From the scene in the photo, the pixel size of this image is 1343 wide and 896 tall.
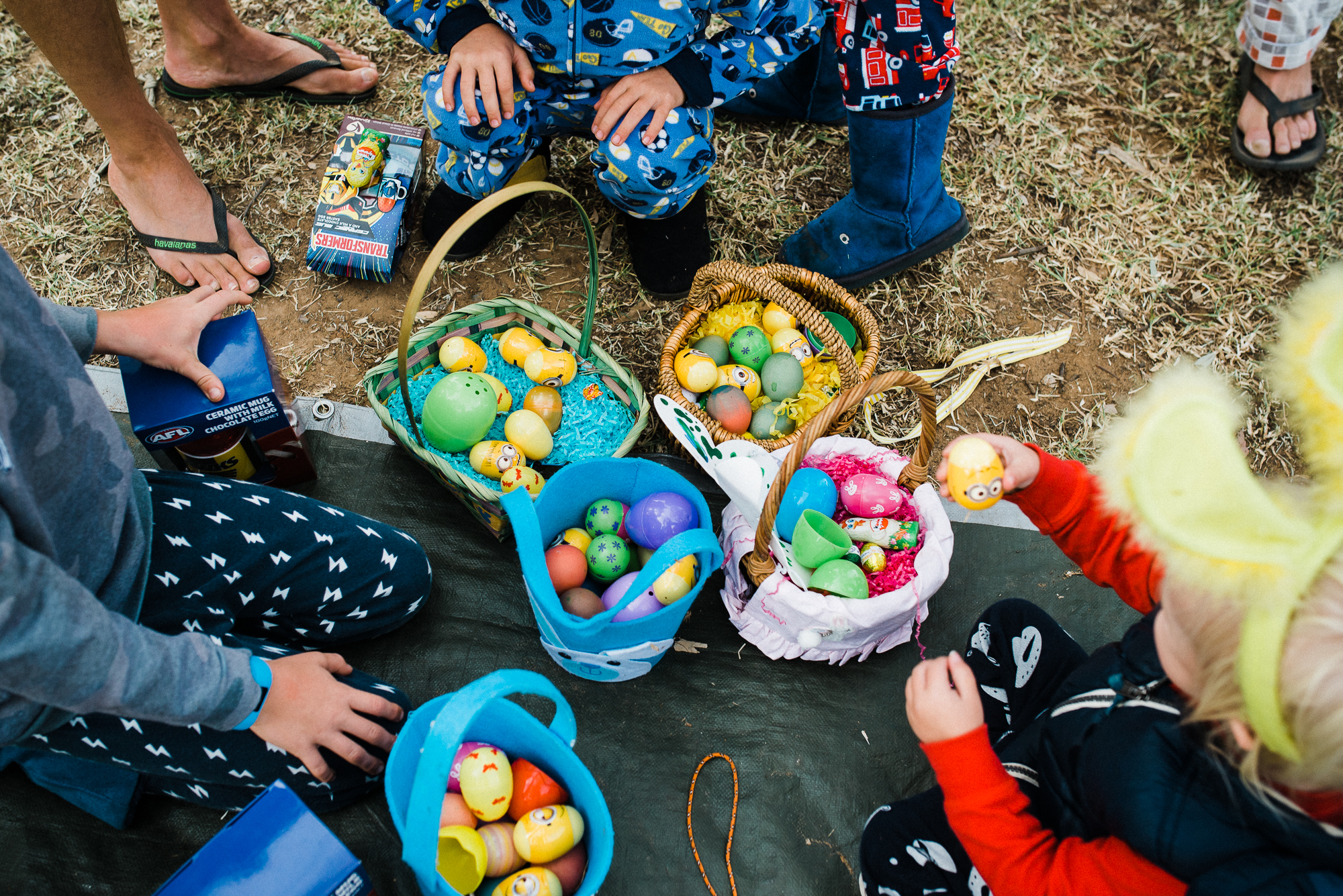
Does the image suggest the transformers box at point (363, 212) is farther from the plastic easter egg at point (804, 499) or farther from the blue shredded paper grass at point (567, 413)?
the plastic easter egg at point (804, 499)

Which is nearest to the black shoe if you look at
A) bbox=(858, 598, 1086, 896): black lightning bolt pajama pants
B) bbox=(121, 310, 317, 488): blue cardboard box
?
bbox=(121, 310, 317, 488): blue cardboard box

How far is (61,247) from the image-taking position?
5.95 ft

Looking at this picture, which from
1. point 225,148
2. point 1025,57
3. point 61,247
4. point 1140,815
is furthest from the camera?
point 1025,57

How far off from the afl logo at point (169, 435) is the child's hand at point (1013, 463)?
114cm

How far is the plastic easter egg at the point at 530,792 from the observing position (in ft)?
3.63

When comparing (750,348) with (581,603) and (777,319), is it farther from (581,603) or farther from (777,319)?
(581,603)

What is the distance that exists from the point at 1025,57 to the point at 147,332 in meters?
2.19

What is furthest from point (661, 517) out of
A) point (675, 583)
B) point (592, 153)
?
point (592, 153)

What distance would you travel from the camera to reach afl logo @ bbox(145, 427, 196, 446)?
124 centimetres

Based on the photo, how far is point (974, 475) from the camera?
3.37ft

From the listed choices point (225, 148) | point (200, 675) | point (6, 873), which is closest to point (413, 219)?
point (225, 148)

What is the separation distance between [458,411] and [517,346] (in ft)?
0.69

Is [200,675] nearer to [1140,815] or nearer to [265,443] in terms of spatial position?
[265,443]

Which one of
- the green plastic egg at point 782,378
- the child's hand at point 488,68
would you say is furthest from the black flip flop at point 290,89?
the green plastic egg at point 782,378
